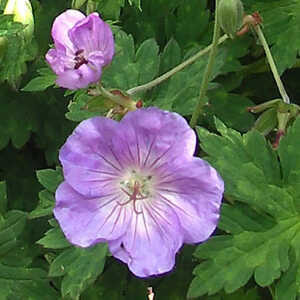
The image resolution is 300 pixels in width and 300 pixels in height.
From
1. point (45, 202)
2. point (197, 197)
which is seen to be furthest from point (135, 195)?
point (45, 202)

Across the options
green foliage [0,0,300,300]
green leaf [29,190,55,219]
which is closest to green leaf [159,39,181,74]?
green foliage [0,0,300,300]

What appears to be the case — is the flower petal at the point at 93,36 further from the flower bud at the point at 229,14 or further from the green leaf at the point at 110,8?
the green leaf at the point at 110,8

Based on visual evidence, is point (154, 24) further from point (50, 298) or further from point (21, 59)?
point (50, 298)

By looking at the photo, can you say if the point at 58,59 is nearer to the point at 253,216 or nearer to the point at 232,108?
the point at 253,216

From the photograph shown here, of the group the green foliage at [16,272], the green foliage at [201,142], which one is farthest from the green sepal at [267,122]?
the green foliage at [16,272]

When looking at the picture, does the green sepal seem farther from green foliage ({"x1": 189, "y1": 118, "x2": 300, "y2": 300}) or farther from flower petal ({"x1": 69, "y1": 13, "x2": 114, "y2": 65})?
flower petal ({"x1": 69, "y1": 13, "x2": 114, "y2": 65})
